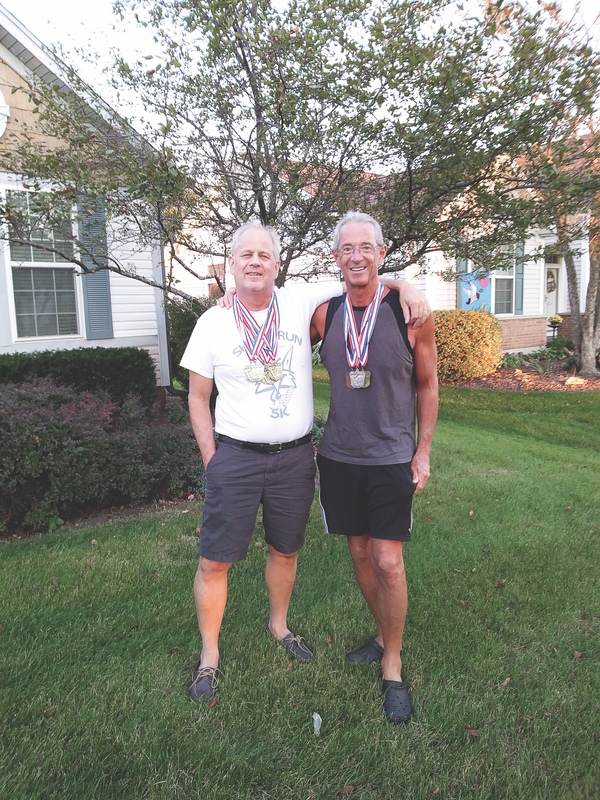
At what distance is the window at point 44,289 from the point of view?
6785mm

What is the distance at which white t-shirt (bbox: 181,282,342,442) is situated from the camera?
245 cm

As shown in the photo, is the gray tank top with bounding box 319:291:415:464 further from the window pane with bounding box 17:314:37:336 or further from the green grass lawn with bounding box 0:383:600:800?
the window pane with bounding box 17:314:37:336

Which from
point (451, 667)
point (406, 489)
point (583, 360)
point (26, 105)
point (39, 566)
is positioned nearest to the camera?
point (406, 489)

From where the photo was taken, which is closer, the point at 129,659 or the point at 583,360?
the point at 129,659

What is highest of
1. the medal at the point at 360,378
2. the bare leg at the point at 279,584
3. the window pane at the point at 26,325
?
the window pane at the point at 26,325

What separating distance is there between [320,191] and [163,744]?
4224 millimetres

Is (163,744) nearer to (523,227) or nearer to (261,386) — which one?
(261,386)

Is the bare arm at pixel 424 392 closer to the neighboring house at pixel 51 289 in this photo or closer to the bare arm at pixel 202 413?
the bare arm at pixel 202 413

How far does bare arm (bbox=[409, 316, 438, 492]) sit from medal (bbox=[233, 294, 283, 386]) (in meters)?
0.58

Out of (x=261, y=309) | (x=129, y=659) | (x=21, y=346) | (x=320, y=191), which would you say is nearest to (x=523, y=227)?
(x=320, y=191)

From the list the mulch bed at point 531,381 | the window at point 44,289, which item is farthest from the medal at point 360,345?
the mulch bed at point 531,381

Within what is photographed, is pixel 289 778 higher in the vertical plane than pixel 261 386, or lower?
lower

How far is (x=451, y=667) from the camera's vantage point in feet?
8.87

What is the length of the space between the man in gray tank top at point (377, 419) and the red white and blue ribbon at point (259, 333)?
0.23 meters
